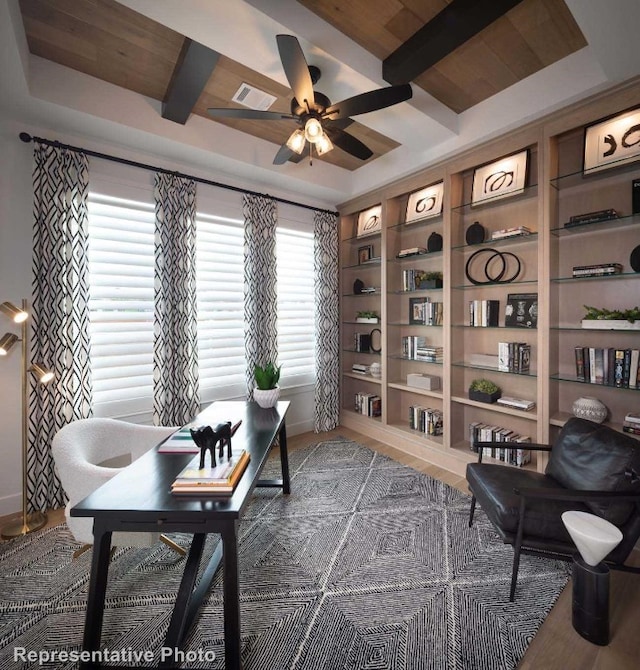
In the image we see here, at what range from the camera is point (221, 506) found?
51.4 inches

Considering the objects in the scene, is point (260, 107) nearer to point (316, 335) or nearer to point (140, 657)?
point (316, 335)

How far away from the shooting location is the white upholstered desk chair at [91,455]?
68.5 inches

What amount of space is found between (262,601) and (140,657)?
1.83 ft

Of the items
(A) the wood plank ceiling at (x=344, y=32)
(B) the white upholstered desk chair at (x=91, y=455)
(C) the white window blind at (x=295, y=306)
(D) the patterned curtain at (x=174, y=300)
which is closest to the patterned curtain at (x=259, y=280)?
(C) the white window blind at (x=295, y=306)

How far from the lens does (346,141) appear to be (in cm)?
237

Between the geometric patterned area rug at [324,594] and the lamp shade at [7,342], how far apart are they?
1265 millimetres

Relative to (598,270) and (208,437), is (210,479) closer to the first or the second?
(208,437)

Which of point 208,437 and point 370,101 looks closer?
point 208,437

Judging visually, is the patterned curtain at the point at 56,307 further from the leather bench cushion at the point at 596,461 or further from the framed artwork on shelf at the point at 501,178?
the leather bench cushion at the point at 596,461

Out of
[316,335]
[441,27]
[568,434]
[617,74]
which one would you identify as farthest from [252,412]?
[617,74]

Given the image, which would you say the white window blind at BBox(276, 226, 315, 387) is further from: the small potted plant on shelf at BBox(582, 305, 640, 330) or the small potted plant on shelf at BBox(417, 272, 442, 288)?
the small potted plant on shelf at BBox(582, 305, 640, 330)

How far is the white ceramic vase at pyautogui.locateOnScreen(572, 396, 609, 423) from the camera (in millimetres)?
2422

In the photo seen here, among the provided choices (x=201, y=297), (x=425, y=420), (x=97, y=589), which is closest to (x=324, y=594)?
(x=97, y=589)

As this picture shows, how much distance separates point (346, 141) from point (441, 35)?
76 cm
